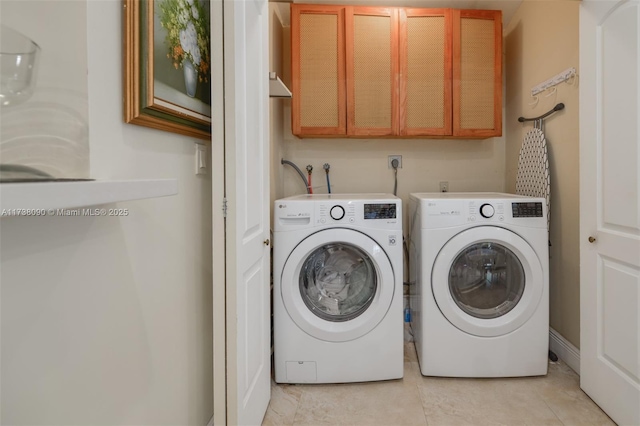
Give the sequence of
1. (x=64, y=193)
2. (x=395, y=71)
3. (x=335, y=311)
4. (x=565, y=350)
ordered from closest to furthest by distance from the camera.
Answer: (x=64, y=193) → (x=335, y=311) → (x=565, y=350) → (x=395, y=71)

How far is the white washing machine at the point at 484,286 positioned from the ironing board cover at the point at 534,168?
0.36 metres

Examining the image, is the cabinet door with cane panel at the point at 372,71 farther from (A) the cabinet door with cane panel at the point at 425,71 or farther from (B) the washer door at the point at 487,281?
(B) the washer door at the point at 487,281

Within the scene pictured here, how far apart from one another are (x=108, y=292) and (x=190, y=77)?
0.69 meters

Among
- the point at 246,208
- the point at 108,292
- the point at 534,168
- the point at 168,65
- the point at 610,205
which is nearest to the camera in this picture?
the point at 108,292

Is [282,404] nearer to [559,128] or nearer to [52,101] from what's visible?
[52,101]

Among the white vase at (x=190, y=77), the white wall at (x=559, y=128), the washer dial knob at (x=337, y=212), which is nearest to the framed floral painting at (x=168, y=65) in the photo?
the white vase at (x=190, y=77)

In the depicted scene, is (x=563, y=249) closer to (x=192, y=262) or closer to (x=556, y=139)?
(x=556, y=139)

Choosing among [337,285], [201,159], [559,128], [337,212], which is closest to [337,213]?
[337,212]

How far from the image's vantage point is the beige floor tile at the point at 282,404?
1.51 metres

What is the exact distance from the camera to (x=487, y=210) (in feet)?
5.57

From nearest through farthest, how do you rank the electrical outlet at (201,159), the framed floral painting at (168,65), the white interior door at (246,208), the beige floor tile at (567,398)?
the framed floral painting at (168,65) < the white interior door at (246,208) < the electrical outlet at (201,159) < the beige floor tile at (567,398)

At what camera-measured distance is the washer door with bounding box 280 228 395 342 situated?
1.69m

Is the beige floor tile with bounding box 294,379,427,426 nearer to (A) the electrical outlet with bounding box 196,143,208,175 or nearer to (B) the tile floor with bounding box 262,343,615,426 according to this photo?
(B) the tile floor with bounding box 262,343,615,426

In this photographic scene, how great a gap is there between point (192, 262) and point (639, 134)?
1.78 meters
